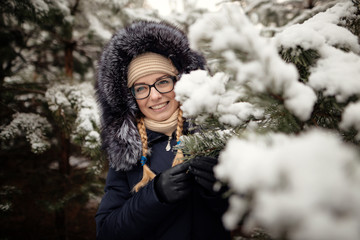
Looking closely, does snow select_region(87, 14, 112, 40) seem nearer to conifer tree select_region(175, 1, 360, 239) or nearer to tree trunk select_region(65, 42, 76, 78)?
tree trunk select_region(65, 42, 76, 78)

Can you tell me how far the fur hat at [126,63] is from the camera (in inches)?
65.5

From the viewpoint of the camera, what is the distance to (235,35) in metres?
0.37

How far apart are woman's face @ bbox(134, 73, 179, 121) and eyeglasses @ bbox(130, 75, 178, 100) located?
3 cm

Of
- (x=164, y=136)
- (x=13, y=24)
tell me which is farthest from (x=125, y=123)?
(x=13, y=24)

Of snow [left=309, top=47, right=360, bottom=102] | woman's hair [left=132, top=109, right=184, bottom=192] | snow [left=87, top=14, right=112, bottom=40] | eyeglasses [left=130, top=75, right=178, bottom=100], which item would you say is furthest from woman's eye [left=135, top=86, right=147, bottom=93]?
snow [left=87, top=14, right=112, bottom=40]

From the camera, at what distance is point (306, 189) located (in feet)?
0.79

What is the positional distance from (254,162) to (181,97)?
419 mm

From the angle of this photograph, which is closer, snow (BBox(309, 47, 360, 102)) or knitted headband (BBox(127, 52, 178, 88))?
snow (BBox(309, 47, 360, 102))

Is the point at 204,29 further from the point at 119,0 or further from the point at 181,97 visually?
the point at 119,0

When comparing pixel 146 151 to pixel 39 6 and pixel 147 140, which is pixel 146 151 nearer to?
pixel 147 140

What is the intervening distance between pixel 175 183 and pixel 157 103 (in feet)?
2.49

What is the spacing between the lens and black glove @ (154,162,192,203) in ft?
3.46

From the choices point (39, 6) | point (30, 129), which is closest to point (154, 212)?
point (30, 129)

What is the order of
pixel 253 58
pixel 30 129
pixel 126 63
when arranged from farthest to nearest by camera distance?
pixel 30 129, pixel 126 63, pixel 253 58
